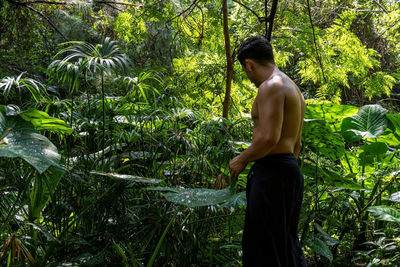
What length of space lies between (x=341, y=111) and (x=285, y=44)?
1.87 meters

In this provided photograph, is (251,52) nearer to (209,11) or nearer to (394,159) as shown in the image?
(394,159)

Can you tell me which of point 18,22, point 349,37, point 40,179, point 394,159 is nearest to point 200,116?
point 40,179

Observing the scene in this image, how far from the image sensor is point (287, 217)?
2.07 meters

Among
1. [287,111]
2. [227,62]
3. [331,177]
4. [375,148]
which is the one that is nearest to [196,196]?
[287,111]

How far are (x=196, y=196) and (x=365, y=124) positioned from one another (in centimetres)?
166

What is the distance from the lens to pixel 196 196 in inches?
79.0

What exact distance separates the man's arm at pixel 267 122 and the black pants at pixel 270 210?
12cm

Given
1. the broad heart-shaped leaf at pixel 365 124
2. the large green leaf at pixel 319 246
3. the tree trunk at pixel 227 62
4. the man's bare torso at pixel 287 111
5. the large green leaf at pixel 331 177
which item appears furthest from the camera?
the tree trunk at pixel 227 62

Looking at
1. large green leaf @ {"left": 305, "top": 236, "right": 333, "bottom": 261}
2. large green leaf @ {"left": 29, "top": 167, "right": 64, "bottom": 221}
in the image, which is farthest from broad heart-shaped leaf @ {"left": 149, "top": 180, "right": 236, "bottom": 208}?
large green leaf @ {"left": 305, "top": 236, "right": 333, "bottom": 261}

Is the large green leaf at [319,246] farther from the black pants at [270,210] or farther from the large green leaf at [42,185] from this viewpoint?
the large green leaf at [42,185]

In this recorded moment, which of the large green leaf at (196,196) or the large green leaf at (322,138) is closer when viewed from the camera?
the large green leaf at (196,196)

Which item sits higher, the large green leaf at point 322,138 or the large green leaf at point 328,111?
the large green leaf at point 328,111

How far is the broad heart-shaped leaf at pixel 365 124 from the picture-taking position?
2.75 metres

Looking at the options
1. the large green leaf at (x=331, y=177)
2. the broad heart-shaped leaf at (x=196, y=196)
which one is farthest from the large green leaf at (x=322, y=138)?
the broad heart-shaped leaf at (x=196, y=196)
